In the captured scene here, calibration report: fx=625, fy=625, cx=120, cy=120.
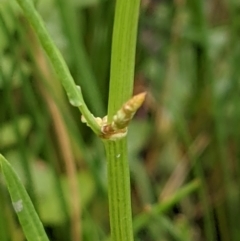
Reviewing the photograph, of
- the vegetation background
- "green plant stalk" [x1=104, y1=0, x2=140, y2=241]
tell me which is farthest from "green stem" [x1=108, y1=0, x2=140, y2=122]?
the vegetation background

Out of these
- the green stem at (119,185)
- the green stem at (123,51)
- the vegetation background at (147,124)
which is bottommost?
the vegetation background at (147,124)

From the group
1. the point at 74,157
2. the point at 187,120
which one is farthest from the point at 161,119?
the point at 74,157

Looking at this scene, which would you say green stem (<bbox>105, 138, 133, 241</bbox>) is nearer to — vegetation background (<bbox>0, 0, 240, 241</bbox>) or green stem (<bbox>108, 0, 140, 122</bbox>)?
green stem (<bbox>108, 0, 140, 122</bbox>)

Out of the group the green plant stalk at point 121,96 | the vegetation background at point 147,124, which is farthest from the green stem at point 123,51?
the vegetation background at point 147,124

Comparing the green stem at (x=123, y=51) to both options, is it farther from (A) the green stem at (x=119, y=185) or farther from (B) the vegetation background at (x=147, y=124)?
(B) the vegetation background at (x=147, y=124)

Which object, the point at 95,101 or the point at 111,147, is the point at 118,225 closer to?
the point at 111,147

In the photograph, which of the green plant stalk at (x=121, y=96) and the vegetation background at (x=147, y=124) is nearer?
the green plant stalk at (x=121, y=96)

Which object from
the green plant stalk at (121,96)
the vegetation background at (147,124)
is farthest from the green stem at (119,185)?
the vegetation background at (147,124)

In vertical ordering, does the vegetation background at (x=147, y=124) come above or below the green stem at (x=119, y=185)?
below
